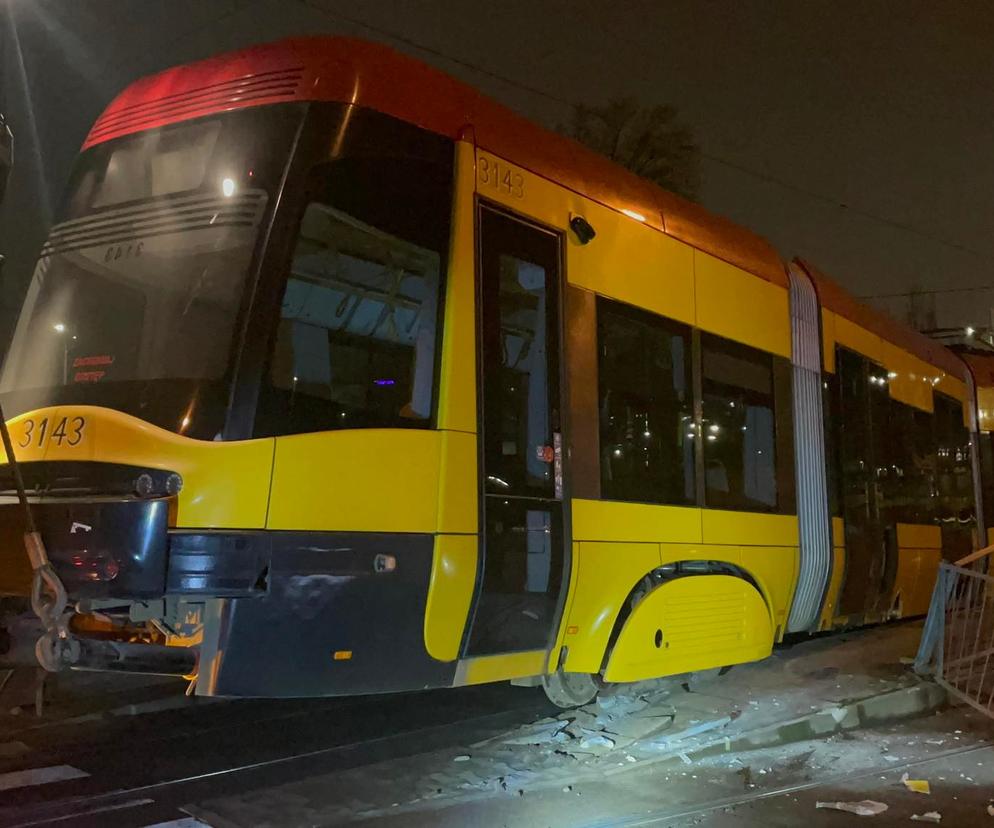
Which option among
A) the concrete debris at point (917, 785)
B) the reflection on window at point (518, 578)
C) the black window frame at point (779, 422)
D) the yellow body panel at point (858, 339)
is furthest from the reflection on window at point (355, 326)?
the yellow body panel at point (858, 339)

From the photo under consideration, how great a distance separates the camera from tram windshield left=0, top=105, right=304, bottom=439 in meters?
4.37

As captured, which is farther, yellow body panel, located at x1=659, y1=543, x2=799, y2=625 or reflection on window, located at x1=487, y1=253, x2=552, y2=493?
yellow body panel, located at x1=659, y1=543, x2=799, y2=625

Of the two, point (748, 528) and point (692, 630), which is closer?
point (692, 630)

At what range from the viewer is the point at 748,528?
7062 millimetres

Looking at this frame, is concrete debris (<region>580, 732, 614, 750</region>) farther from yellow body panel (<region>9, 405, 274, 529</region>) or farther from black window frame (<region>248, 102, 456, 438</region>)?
yellow body panel (<region>9, 405, 274, 529</region>)

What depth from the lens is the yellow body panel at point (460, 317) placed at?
4808mm

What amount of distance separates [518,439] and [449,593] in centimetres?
101

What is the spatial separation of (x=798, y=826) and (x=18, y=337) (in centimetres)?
506

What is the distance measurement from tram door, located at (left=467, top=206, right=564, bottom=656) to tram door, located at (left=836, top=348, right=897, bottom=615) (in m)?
4.34

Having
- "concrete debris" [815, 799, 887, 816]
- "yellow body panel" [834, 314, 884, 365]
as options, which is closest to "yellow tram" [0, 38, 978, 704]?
"concrete debris" [815, 799, 887, 816]

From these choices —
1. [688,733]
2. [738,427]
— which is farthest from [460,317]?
[688,733]

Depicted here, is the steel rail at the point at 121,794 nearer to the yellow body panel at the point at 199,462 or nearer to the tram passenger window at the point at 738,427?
the yellow body panel at the point at 199,462

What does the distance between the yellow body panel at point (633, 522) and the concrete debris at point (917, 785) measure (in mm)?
1951

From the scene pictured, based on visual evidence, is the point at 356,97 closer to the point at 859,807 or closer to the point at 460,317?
the point at 460,317
